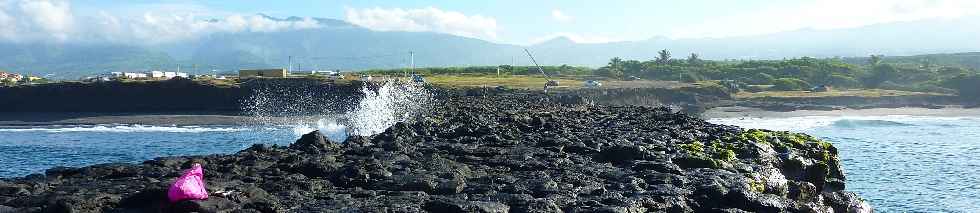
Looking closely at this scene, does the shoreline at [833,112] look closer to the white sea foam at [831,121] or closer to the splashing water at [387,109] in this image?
the white sea foam at [831,121]

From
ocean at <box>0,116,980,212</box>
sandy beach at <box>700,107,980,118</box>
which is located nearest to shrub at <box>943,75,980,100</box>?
sandy beach at <box>700,107,980,118</box>

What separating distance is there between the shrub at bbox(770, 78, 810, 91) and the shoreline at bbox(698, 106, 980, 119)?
19.1 metres

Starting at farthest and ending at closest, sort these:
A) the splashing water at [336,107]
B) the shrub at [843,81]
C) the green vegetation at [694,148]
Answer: the shrub at [843,81] < the splashing water at [336,107] < the green vegetation at [694,148]

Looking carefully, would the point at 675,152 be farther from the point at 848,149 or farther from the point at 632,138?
the point at 848,149

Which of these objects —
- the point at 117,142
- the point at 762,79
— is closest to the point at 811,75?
the point at 762,79

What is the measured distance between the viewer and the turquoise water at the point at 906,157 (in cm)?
2884

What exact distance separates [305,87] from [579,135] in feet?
195

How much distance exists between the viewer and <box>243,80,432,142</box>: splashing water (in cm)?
4741

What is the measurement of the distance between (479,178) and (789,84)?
309 ft

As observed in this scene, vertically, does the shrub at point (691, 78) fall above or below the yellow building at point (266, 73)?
below

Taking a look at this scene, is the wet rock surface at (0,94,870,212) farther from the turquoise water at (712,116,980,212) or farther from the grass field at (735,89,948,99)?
the grass field at (735,89,948,99)

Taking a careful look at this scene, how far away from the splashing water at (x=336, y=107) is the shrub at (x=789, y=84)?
5096cm

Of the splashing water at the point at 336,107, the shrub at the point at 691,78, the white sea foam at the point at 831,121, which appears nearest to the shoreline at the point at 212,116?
the splashing water at the point at 336,107

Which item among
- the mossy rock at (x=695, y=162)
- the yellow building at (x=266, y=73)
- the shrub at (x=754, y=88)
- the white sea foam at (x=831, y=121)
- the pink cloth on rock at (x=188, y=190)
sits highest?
the yellow building at (x=266, y=73)
